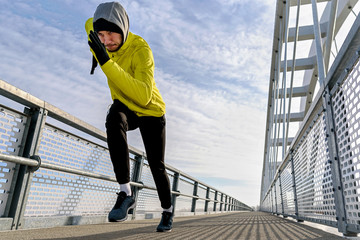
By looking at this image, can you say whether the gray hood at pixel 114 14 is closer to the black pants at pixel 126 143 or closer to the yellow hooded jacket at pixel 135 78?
the yellow hooded jacket at pixel 135 78

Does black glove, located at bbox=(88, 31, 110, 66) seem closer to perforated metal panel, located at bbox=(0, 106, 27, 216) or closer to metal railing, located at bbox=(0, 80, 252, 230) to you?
metal railing, located at bbox=(0, 80, 252, 230)

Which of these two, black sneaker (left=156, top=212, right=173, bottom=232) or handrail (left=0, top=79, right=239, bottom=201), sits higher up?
handrail (left=0, top=79, right=239, bottom=201)

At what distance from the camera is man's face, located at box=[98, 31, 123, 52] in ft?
5.86

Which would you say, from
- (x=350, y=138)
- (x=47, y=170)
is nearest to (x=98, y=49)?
(x=47, y=170)

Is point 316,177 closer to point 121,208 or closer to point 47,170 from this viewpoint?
point 121,208

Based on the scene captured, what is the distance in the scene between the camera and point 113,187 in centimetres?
340

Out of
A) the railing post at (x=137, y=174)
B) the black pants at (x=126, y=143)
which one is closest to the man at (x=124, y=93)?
the black pants at (x=126, y=143)

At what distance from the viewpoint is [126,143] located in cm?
182

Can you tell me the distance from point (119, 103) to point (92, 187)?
4.68ft

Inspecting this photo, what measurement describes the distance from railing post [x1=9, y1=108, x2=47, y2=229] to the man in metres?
0.63

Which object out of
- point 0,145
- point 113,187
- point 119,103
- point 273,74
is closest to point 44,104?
point 0,145

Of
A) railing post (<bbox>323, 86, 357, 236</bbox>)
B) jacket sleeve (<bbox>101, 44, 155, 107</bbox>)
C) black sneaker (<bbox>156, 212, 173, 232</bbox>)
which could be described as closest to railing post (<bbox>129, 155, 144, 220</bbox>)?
black sneaker (<bbox>156, 212, 173, 232</bbox>)

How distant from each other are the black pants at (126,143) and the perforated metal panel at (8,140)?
2.32ft

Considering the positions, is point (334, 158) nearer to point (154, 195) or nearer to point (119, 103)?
point (119, 103)
